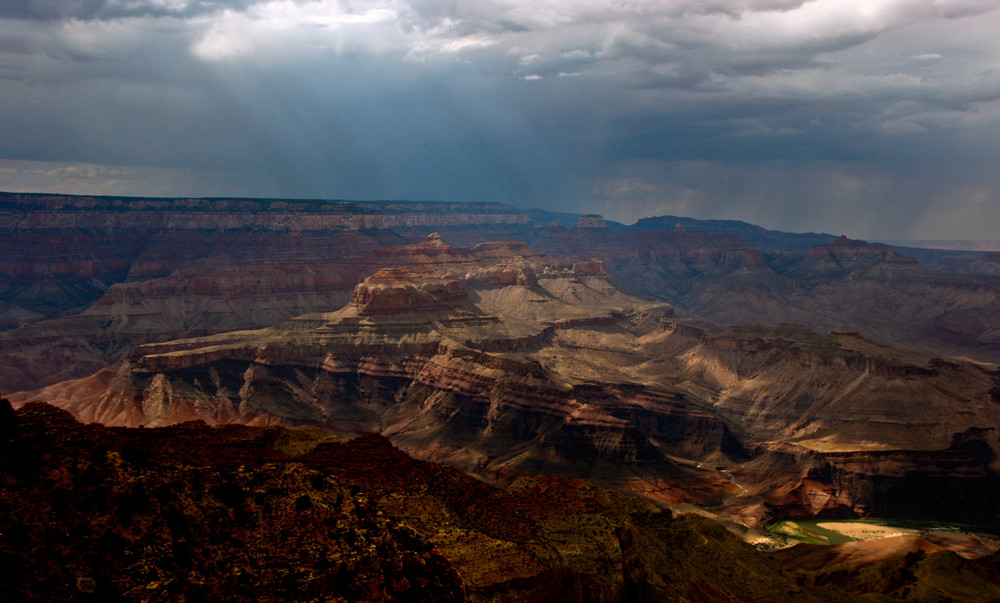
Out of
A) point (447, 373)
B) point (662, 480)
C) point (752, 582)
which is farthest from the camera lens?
point (447, 373)

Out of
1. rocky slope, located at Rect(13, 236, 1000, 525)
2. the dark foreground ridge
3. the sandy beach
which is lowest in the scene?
the sandy beach

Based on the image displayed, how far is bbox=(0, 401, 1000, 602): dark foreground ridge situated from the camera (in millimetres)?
27547

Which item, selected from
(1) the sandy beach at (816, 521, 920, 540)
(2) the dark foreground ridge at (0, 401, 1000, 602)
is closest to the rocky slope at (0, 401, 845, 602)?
(2) the dark foreground ridge at (0, 401, 1000, 602)

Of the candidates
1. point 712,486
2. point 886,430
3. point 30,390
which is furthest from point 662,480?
point 30,390

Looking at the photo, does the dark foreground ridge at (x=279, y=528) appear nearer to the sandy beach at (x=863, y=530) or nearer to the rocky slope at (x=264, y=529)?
the rocky slope at (x=264, y=529)

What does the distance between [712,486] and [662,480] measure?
9.64 metres

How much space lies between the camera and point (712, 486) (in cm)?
13288

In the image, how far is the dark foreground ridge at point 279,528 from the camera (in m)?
27.5

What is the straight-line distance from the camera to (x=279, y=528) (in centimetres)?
3247

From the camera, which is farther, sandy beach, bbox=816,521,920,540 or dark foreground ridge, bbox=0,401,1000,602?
sandy beach, bbox=816,521,920,540

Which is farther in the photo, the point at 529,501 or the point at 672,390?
the point at 672,390

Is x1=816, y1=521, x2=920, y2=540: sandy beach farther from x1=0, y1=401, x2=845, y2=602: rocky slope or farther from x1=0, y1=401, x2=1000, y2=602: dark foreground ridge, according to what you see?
x1=0, y1=401, x2=845, y2=602: rocky slope

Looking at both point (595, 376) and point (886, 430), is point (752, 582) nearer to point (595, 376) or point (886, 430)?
point (886, 430)

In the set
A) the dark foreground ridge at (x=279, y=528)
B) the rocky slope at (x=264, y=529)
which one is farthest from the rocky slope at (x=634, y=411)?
the rocky slope at (x=264, y=529)
